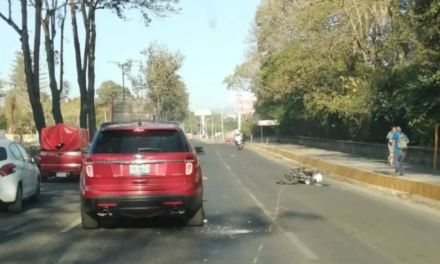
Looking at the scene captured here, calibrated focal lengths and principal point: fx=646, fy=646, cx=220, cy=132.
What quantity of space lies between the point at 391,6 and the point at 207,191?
13614 mm

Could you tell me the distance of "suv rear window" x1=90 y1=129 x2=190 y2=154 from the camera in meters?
10.4

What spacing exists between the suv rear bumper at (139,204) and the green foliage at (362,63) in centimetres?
1148

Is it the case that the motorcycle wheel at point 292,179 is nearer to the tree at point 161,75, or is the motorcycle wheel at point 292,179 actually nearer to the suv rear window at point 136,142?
the suv rear window at point 136,142

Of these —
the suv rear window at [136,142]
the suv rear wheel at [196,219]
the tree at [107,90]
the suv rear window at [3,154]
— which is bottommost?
the suv rear wheel at [196,219]

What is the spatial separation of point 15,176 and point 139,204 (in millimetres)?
4618

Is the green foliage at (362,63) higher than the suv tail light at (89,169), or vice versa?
the green foliage at (362,63)

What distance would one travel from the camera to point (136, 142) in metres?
10.4

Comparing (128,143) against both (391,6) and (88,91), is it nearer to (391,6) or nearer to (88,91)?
(391,6)

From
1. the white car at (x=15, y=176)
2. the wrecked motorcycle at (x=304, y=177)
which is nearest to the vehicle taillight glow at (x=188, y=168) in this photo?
Result: the white car at (x=15, y=176)

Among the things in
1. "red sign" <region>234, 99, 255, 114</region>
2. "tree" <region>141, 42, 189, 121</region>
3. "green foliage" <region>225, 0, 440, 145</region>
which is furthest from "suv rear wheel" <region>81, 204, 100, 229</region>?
"red sign" <region>234, 99, 255, 114</region>

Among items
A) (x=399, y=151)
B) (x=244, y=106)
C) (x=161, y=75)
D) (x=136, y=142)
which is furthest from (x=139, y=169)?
(x=244, y=106)

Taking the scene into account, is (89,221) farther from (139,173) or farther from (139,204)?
(139,173)

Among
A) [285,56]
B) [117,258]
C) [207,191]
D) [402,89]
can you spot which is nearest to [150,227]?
[117,258]

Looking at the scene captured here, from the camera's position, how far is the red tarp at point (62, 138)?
77.3ft
